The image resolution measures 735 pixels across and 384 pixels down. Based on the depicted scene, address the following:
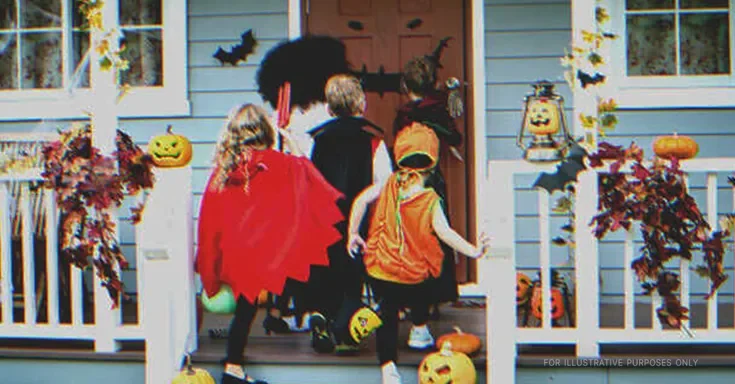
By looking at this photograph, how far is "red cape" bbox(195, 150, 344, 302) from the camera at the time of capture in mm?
5238

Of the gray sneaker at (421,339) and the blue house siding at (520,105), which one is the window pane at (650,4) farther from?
the gray sneaker at (421,339)

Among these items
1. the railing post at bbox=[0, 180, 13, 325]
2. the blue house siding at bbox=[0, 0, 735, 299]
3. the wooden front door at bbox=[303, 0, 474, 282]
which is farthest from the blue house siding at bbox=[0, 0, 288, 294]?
the railing post at bbox=[0, 180, 13, 325]

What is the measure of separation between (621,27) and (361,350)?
116 inches

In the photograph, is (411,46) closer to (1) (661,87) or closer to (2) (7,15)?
(1) (661,87)

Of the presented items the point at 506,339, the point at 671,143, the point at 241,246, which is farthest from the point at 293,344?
the point at 671,143

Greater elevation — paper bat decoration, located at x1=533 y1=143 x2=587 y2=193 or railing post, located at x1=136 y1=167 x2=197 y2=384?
A: paper bat decoration, located at x1=533 y1=143 x2=587 y2=193

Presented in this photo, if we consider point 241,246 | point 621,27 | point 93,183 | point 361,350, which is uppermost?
point 621,27

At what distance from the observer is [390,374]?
508 cm

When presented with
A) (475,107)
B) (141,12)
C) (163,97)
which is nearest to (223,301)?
(163,97)

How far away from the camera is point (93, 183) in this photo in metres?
5.44

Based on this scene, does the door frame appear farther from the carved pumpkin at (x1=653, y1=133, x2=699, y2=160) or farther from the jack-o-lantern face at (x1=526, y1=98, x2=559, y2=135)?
the carved pumpkin at (x1=653, y1=133, x2=699, y2=160)

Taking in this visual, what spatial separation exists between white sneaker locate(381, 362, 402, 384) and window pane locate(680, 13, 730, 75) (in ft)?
10.6

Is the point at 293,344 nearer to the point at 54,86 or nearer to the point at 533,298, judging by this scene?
the point at 533,298

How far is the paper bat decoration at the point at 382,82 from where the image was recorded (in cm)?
718
